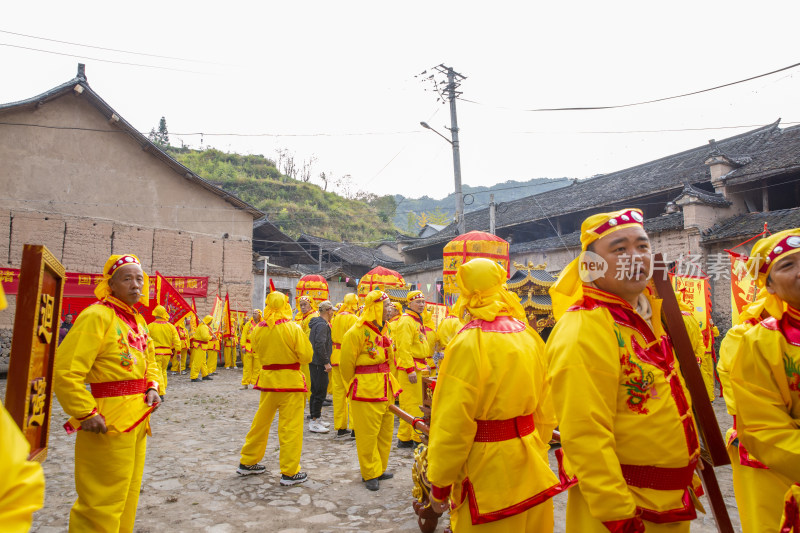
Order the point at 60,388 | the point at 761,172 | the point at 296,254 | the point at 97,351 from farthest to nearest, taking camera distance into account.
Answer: the point at 296,254 → the point at 761,172 → the point at 97,351 → the point at 60,388

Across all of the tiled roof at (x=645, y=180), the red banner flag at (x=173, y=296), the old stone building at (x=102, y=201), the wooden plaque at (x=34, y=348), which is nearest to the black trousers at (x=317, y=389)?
the red banner flag at (x=173, y=296)

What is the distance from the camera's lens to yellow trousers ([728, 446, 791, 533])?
2.63 meters

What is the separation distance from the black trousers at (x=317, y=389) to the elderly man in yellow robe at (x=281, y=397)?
292 cm

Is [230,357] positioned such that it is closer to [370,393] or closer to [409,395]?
[409,395]

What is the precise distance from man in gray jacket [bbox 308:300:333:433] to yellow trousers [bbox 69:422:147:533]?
496cm

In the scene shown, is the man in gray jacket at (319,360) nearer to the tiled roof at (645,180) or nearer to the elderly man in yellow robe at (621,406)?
the elderly man in yellow robe at (621,406)

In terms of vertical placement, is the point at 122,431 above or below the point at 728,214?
below

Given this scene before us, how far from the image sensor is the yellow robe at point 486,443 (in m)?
2.54

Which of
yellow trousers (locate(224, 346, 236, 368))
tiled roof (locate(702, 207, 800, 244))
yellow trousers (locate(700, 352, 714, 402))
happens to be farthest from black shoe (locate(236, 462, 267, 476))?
yellow trousers (locate(224, 346, 236, 368))

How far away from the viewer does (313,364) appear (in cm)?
898

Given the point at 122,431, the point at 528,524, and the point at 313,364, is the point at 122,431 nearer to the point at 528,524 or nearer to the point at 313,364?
the point at 528,524

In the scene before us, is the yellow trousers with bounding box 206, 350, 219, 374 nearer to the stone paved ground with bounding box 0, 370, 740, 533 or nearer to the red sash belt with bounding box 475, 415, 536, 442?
the stone paved ground with bounding box 0, 370, 740, 533

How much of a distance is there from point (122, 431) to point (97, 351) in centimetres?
57

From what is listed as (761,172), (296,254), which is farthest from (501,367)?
(296,254)
